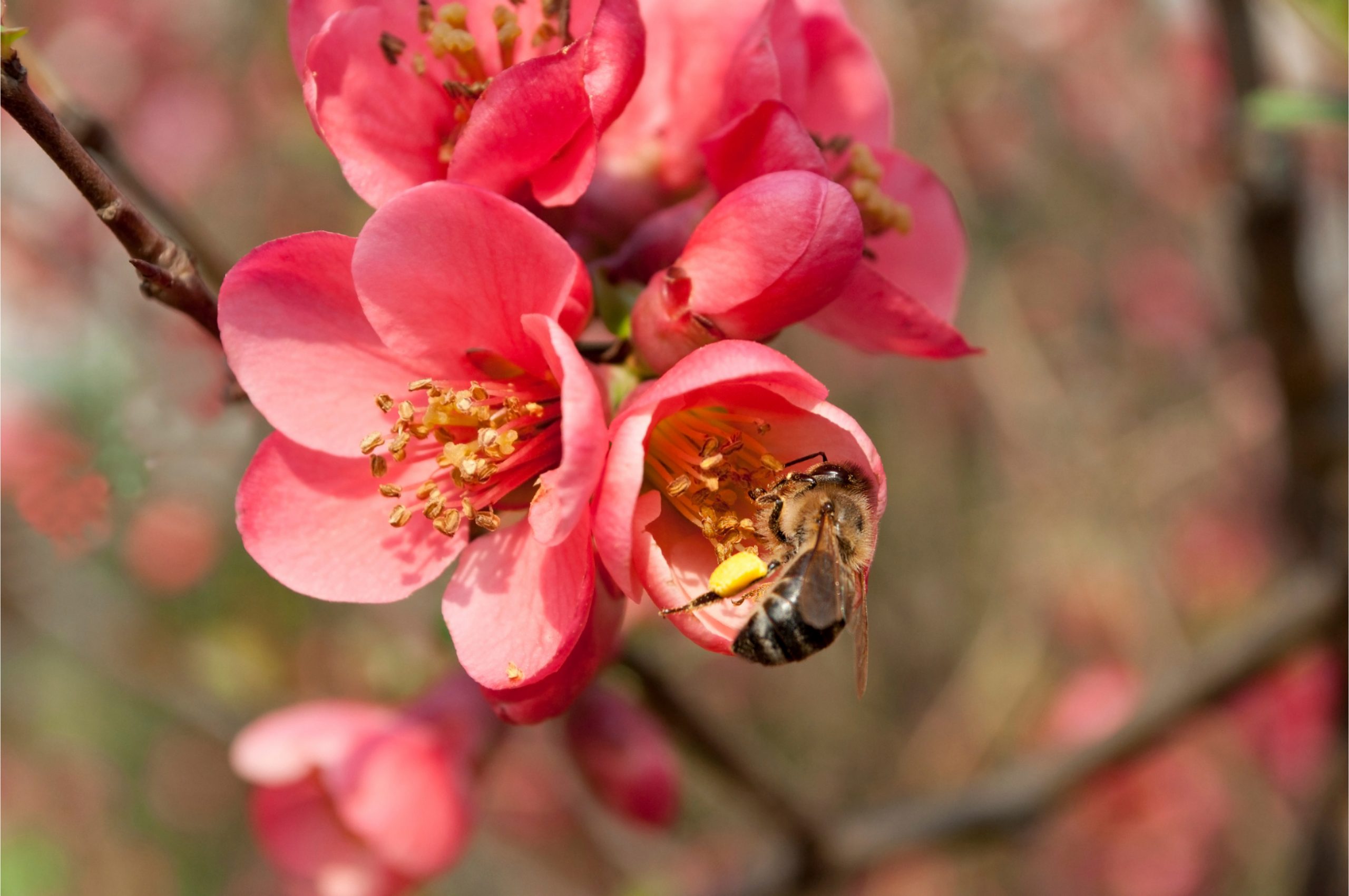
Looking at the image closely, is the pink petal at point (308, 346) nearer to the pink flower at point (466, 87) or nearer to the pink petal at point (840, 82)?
the pink flower at point (466, 87)

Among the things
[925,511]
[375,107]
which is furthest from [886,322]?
[925,511]

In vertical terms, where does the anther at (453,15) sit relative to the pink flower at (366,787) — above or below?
above

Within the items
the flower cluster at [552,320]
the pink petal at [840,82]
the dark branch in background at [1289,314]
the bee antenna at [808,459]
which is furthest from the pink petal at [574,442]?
the dark branch in background at [1289,314]

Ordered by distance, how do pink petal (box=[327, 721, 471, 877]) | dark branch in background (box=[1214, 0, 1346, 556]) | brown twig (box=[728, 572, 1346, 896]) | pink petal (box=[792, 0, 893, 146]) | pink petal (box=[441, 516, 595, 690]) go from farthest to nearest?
brown twig (box=[728, 572, 1346, 896]) < dark branch in background (box=[1214, 0, 1346, 556]) < pink petal (box=[327, 721, 471, 877]) < pink petal (box=[792, 0, 893, 146]) < pink petal (box=[441, 516, 595, 690])

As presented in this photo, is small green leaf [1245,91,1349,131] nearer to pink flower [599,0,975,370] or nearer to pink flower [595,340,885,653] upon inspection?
pink flower [599,0,975,370]

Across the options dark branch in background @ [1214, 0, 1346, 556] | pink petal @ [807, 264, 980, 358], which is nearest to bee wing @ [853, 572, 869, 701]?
pink petal @ [807, 264, 980, 358]

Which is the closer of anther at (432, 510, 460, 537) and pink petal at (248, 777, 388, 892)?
anther at (432, 510, 460, 537)

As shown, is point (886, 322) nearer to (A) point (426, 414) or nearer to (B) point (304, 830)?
(A) point (426, 414)
